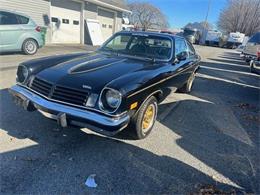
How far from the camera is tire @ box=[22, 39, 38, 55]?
938cm

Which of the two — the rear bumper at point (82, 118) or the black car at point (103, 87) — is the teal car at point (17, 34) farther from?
the rear bumper at point (82, 118)

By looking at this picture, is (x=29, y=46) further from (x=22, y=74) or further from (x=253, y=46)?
(x=253, y=46)

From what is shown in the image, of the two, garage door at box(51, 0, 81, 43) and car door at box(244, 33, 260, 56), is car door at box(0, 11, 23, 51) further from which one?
car door at box(244, 33, 260, 56)

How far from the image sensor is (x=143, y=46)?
4609mm

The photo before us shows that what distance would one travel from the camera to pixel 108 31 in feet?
68.8

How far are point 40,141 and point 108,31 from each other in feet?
61.9

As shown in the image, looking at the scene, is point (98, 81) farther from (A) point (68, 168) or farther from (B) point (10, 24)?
(B) point (10, 24)

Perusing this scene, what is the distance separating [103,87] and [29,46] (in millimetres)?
7941

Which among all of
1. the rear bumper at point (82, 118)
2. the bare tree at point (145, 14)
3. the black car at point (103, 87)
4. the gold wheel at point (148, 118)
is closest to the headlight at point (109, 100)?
the black car at point (103, 87)

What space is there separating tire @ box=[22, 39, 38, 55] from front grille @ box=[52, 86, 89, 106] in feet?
24.1

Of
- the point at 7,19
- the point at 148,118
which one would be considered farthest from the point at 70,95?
the point at 7,19

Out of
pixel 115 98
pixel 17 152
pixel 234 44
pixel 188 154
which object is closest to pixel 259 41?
pixel 188 154

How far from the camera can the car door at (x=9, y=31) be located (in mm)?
8477

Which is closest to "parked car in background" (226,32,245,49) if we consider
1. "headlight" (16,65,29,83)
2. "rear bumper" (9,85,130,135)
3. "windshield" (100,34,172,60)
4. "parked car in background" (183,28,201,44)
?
"parked car in background" (183,28,201,44)
